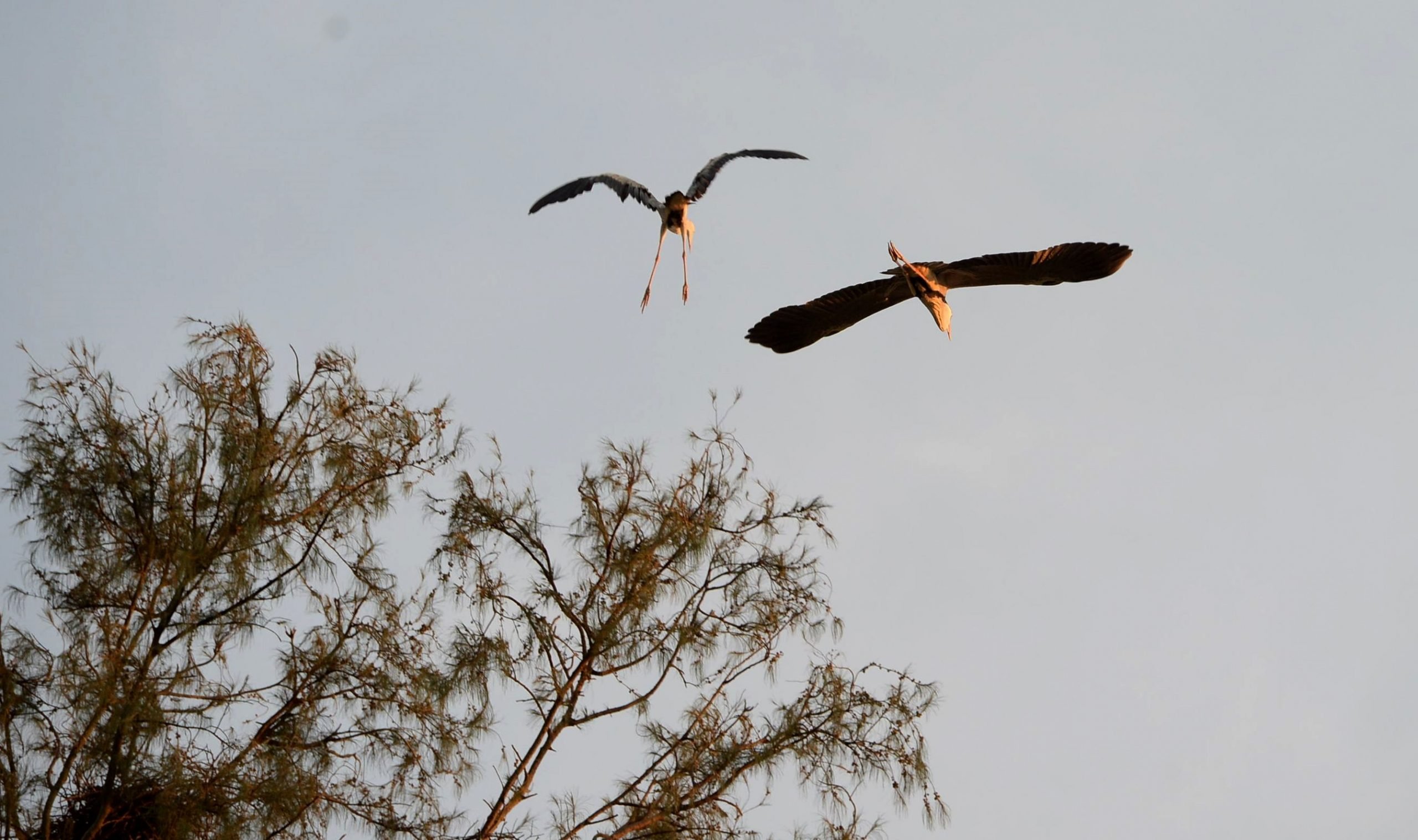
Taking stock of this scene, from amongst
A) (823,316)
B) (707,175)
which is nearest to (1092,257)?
(823,316)

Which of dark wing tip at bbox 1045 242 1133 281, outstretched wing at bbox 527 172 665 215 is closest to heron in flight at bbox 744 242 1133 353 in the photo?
dark wing tip at bbox 1045 242 1133 281

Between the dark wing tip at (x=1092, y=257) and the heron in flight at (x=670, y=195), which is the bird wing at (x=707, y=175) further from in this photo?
the dark wing tip at (x=1092, y=257)

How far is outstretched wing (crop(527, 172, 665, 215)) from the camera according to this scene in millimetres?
10867

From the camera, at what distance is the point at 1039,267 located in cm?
723

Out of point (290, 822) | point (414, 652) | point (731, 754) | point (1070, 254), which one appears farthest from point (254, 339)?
point (1070, 254)

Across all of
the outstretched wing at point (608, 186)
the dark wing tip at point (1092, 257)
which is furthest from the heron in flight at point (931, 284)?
the outstretched wing at point (608, 186)

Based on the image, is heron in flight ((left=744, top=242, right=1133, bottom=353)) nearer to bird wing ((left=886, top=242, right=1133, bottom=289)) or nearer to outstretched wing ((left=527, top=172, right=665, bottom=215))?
bird wing ((left=886, top=242, right=1133, bottom=289))

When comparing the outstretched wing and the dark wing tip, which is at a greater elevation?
the outstretched wing

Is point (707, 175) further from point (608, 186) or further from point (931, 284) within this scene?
point (931, 284)

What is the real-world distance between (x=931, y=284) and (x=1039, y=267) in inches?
19.2

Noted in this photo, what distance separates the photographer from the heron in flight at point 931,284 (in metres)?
7.10

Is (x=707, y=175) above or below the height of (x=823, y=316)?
above

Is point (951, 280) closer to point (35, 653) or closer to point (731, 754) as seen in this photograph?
point (731, 754)

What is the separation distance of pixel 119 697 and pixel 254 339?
1893 mm
